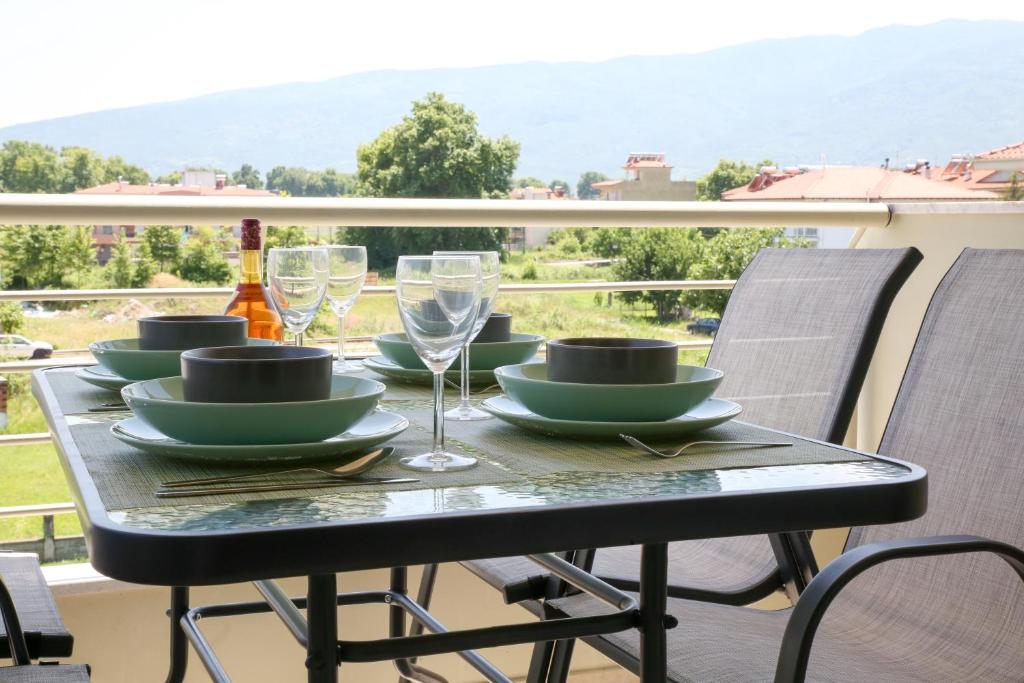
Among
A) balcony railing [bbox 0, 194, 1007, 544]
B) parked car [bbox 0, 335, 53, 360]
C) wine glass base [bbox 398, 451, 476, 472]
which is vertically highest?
balcony railing [bbox 0, 194, 1007, 544]

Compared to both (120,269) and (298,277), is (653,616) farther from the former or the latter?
(120,269)

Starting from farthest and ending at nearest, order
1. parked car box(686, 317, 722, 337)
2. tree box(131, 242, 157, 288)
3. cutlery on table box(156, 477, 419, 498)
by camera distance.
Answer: parked car box(686, 317, 722, 337) → tree box(131, 242, 157, 288) → cutlery on table box(156, 477, 419, 498)

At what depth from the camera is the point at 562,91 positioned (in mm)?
51812

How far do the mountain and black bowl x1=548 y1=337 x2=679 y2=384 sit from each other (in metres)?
40.3

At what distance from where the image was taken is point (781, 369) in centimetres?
176

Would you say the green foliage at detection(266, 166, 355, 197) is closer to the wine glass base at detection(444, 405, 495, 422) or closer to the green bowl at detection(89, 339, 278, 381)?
A: the green bowl at detection(89, 339, 278, 381)

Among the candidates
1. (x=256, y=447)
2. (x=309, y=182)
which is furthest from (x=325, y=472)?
(x=309, y=182)

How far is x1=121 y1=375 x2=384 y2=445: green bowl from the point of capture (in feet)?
2.66

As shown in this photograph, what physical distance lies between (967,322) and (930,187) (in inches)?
1411

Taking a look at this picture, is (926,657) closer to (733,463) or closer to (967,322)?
(967,322)

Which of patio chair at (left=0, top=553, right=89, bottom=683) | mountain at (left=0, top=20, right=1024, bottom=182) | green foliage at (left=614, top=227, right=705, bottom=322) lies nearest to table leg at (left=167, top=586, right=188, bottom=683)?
patio chair at (left=0, top=553, right=89, bottom=683)

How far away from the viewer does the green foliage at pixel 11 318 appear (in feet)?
78.0

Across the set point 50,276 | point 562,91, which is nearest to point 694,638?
point 50,276

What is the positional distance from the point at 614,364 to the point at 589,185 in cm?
4037
